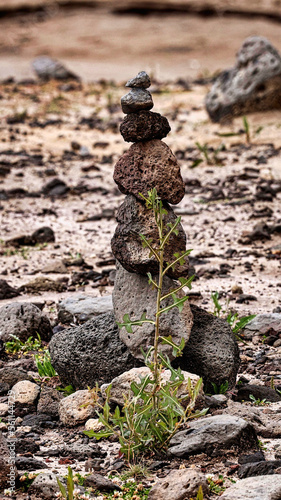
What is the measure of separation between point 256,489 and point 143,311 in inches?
52.2

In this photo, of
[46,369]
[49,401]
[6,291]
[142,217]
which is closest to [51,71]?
[6,291]

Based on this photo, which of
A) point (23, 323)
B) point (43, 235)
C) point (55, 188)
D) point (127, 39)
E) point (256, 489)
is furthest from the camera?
point (127, 39)

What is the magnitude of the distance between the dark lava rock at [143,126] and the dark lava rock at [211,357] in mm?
1095

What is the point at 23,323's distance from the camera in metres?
5.03

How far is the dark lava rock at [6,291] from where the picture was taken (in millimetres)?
5941

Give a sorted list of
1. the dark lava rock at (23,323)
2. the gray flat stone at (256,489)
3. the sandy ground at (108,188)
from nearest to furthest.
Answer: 1. the gray flat stone at (256,489)
2. the dark lava rock at (23,323)
3. the sandy ground at (108,188)

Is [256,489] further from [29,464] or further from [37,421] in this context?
[37,421]

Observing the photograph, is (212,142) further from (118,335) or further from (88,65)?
(88,65)

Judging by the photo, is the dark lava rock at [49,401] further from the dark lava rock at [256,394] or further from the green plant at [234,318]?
the green plant at [234,318]

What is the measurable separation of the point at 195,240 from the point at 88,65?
13672mm

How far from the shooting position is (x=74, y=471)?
3.37 metres

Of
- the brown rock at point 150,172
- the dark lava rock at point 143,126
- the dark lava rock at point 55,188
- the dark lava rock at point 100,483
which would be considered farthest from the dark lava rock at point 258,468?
the dark lava rock at point 55,188

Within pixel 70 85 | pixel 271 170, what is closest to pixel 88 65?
pixel 70 85

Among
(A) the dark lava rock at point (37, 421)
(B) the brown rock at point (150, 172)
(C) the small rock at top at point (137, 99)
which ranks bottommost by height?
(A) the dark lava rock at point (37, 421)
